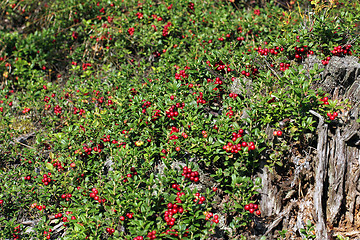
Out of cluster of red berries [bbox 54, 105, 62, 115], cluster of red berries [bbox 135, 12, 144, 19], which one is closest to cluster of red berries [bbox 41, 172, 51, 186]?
cluster of red berries [bbox 54, 105, 62, 115]

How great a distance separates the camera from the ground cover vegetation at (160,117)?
3719 millimetres

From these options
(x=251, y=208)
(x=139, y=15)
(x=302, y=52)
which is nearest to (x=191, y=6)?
(x=139, y=15)

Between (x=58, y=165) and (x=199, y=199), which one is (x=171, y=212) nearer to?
(x=199, y=199)

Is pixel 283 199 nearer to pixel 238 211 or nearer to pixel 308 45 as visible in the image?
pixel 238 211

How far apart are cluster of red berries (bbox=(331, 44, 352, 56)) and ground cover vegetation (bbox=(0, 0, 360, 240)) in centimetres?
2

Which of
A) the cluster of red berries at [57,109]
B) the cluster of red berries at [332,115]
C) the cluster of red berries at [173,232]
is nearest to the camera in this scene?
the cluster of red berries at [173,232]

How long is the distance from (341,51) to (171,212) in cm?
352

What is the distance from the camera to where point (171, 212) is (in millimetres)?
3490

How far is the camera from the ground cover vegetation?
3719 mm

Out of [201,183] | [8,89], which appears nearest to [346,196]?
[201,183]

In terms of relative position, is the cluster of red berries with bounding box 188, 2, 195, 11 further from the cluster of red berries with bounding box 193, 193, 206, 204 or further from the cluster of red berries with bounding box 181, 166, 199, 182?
the cluster of red berries with bounding box 193, 193, 206, 204

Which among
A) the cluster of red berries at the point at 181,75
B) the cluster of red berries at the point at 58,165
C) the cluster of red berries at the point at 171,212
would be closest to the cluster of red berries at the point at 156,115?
the cluster of red berries at the point at 181,75

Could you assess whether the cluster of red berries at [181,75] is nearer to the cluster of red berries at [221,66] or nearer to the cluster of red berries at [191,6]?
the cluster of red berries at [221,66]

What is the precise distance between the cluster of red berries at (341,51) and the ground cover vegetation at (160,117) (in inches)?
0.8
